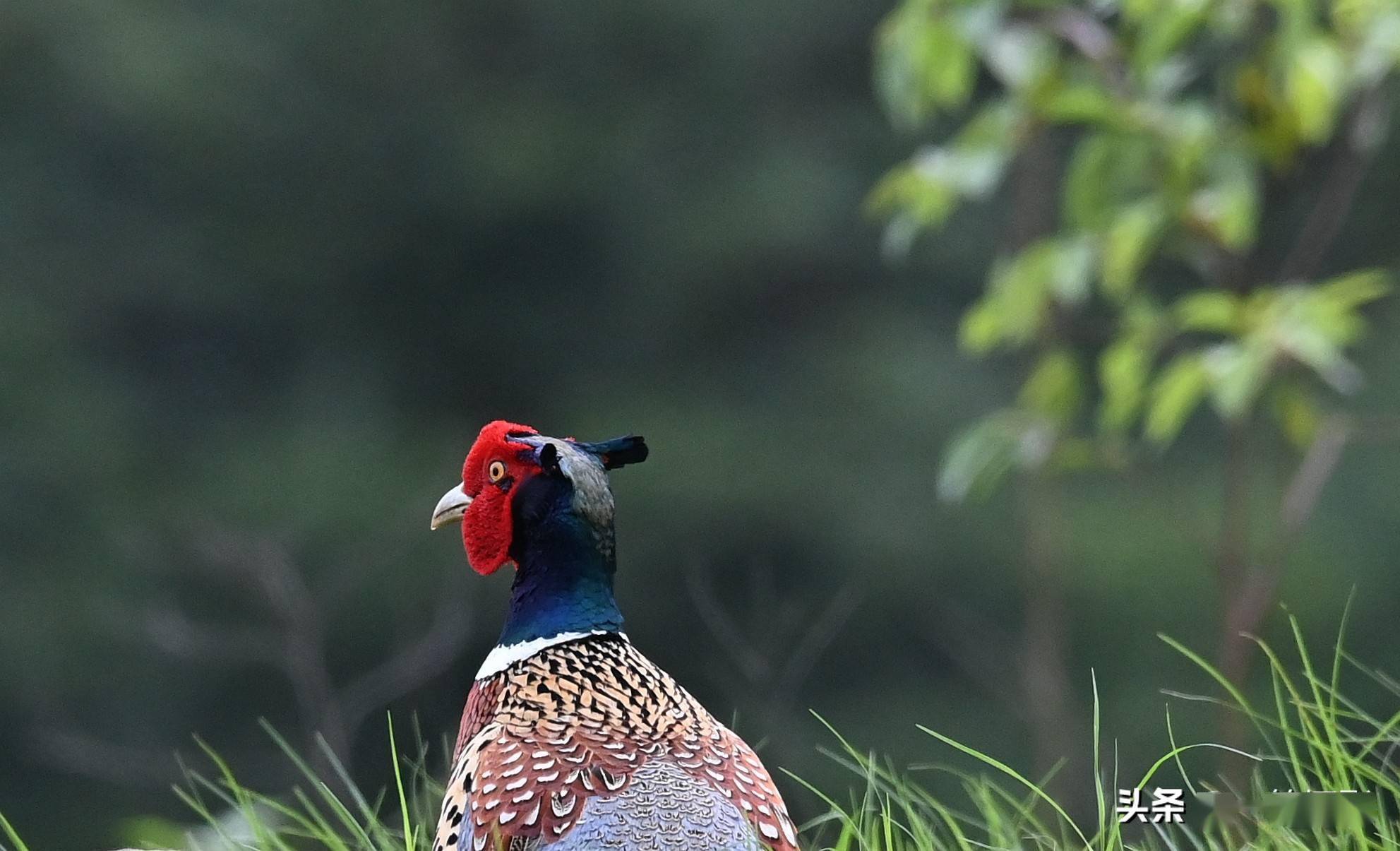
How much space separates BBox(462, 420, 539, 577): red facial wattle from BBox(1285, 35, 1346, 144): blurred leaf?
5.47 ft

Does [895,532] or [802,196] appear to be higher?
[802,196]

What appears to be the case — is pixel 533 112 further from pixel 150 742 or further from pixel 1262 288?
pixel 1262 288

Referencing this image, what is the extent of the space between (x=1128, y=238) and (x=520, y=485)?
154 cm

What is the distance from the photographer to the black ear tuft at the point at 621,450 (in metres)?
2.80

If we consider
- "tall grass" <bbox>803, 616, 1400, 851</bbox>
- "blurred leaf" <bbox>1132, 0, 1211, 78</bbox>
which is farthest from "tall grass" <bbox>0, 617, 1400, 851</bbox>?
"blurred leaf" <bbox>1132, 0, 1211, 78</bbox>

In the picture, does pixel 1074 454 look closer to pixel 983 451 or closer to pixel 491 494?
pixel 983 451

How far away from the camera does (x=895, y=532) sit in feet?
38.5

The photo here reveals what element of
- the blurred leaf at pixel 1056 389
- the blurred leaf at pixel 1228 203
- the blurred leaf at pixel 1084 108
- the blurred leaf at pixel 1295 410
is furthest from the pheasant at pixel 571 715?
the blurred leaf at pixel 1295 410

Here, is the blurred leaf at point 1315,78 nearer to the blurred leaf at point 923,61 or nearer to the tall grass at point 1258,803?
the blurred leaf at point 923,61

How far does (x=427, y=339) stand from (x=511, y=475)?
951cm

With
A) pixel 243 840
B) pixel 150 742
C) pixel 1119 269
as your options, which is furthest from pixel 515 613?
pixel 150 742

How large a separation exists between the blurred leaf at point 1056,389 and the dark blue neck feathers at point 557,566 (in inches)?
67.4

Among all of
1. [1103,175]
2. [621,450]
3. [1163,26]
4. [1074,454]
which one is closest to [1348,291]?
[1103,175]

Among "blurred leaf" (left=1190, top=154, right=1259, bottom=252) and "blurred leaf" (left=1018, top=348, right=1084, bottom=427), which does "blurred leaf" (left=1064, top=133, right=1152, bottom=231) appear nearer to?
"blurred leaf" (left=1190, top=154, right=1259, bottom=252)
